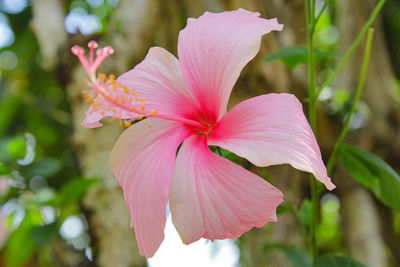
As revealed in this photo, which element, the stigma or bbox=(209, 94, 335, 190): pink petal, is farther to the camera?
the stigma

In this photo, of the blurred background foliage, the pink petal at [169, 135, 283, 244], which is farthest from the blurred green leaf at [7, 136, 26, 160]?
the pink petal at [169, 135, 283, 244]

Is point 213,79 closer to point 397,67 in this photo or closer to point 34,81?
point 34,81

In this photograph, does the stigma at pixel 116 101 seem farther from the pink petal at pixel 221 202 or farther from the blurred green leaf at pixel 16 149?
the blurred green leaf at pixel 16 149

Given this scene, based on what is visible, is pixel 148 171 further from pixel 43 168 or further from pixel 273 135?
pixel 43 168

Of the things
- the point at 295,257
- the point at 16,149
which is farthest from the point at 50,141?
the point at 295,257

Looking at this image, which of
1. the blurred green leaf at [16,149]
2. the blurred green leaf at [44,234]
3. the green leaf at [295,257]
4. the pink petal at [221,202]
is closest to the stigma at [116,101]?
the pink petal at [221,202]

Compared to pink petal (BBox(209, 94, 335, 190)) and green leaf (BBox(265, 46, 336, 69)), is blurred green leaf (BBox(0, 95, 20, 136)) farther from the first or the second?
pink petal (BBox(209, 94, 335, 190))

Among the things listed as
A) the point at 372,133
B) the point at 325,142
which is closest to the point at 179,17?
the point at 325,142
